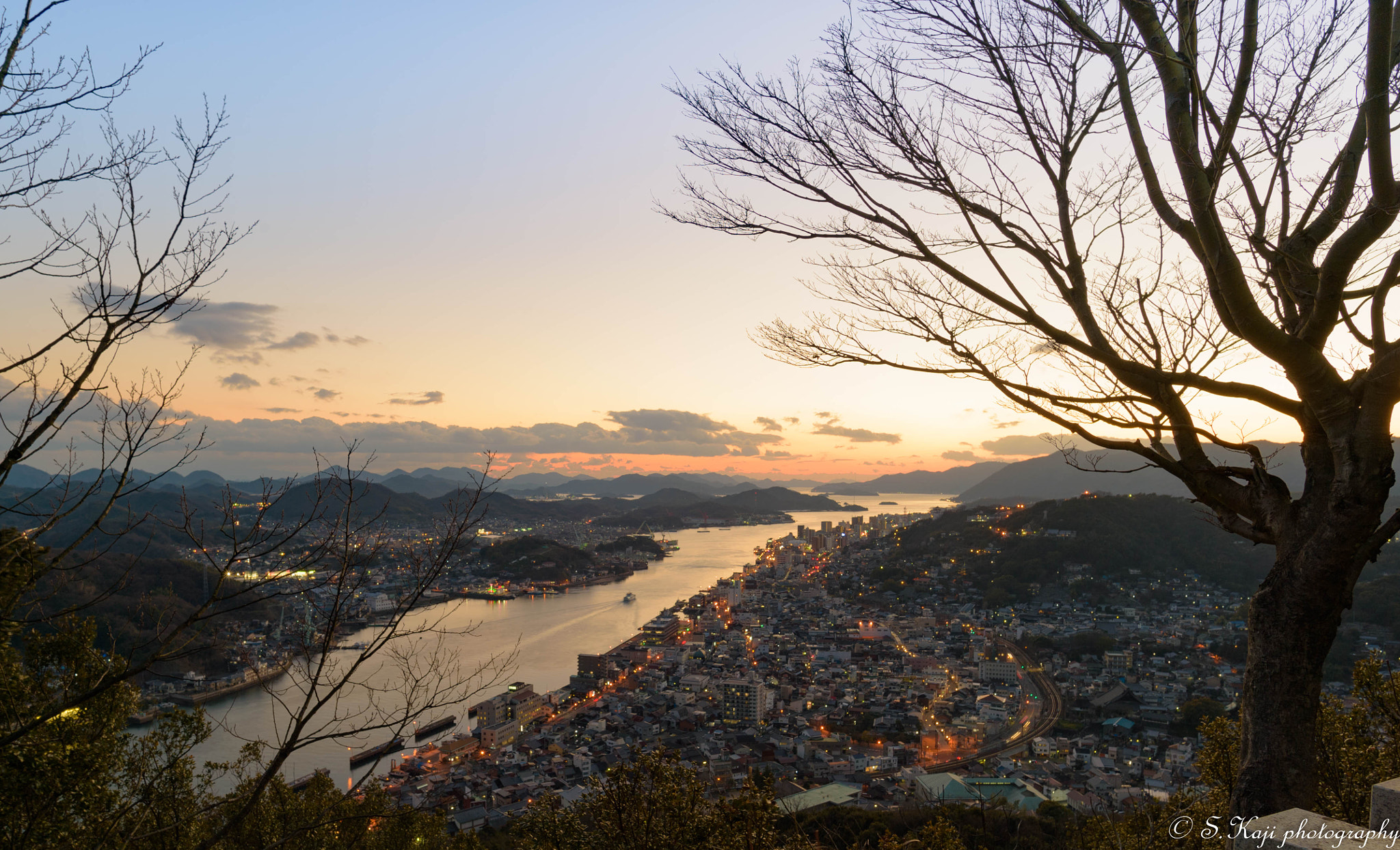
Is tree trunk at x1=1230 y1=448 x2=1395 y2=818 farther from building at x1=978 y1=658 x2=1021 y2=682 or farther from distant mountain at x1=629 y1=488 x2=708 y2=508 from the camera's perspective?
distant mountain at x1=629 y1=488 x2=708 y2=508

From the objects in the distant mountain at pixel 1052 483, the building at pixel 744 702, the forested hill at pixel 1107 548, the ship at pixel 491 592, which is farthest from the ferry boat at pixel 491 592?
the distant mountain at pixel 1052 483

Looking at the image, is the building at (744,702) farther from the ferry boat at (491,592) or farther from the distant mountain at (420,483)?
the distant mountain at (420,483)

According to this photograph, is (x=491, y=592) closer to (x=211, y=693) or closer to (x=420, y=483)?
(x=211, y=693)

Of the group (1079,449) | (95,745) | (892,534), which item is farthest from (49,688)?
(892,534)

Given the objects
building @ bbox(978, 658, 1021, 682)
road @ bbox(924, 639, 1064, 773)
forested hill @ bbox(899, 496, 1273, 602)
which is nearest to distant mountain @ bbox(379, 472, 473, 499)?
forested hill @ bbox(899, 496, 1273, 602)

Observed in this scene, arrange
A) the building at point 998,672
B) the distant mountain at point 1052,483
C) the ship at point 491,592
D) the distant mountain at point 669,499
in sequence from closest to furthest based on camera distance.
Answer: the building at point 998,672, the ship at point 491,592, the distant mountain at point 1052,483, the distant mountain at point 669,499
